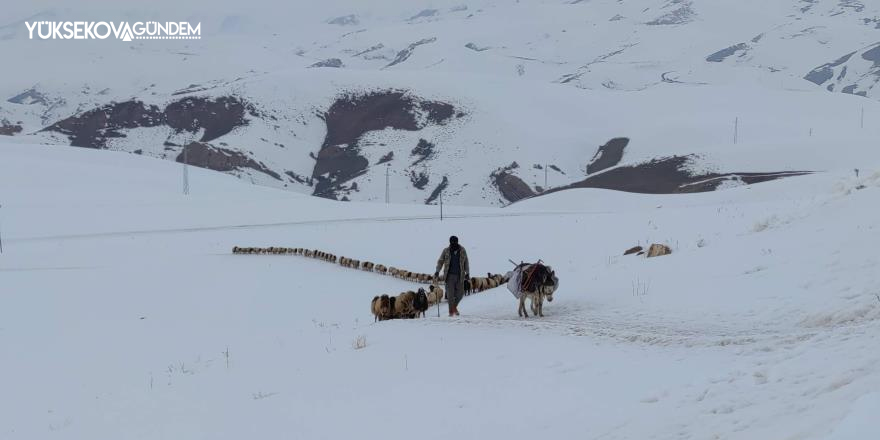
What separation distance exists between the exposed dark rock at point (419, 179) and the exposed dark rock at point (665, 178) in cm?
2258

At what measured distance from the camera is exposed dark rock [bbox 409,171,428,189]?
107 m

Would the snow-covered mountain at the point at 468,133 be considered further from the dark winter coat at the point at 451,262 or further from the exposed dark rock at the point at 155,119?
the dark winter coat at the point at 451,262

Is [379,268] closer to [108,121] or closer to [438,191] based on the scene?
[438,191]

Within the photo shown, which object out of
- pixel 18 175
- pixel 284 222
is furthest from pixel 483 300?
pixel 18 175

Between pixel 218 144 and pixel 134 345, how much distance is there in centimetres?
11111

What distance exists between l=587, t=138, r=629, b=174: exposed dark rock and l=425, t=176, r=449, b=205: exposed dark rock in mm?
20161

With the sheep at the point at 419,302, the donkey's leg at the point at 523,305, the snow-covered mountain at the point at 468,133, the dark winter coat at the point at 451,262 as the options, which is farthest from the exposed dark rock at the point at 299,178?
the donkey's leg at the point at 523,305

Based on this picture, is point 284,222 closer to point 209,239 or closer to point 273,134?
point 209,239

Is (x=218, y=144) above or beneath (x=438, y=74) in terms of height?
beneath

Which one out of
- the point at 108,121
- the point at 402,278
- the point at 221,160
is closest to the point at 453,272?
the point at 402,278

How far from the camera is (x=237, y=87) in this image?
494ft

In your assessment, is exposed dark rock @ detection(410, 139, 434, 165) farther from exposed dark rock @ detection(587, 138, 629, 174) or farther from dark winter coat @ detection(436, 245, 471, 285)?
dark winter coat @ detection(436, 245, 471, 285)

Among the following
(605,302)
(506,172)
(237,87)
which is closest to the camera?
(605,302)

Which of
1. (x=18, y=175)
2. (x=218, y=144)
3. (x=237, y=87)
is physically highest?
(x=237, y=87)
